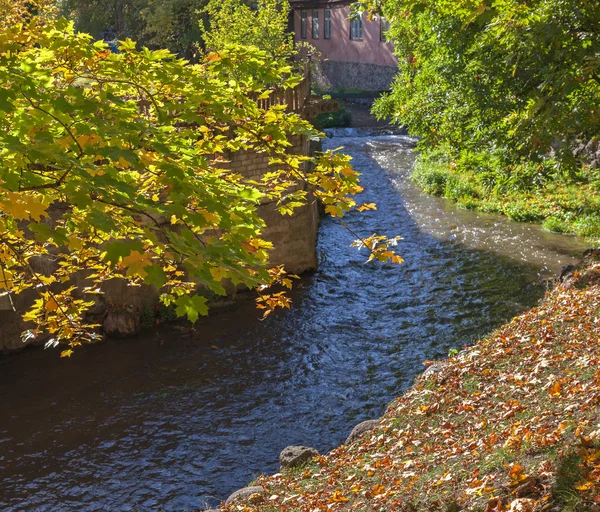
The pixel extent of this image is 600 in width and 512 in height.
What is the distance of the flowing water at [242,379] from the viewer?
1003 centimetres

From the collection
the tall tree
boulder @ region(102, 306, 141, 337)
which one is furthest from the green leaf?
the tall tree

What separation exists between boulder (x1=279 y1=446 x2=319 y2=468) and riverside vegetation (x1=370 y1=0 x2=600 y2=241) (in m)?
5.05

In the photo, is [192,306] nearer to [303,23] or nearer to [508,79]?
[508,79]

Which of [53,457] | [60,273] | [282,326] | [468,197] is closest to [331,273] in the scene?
[282,326]

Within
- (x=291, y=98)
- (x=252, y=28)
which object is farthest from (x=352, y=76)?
(x=291, y=98)

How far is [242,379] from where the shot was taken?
41.6 ft

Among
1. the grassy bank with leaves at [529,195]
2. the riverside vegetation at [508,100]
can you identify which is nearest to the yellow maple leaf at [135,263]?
the riverside vegetation at [508,100]

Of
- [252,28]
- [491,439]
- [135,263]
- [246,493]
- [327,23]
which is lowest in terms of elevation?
[246,493]

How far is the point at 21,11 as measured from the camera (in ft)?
67.2

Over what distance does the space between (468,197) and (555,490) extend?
18.2 meters

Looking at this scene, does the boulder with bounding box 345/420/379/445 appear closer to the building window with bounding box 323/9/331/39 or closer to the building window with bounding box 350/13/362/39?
the building window with bounding box 350/13/362/39

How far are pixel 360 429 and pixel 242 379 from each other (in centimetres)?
325

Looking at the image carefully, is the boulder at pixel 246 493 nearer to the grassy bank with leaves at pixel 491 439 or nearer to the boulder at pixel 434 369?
the grassy bank with leaves at pixel 491 439

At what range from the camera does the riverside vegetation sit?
10000mm
